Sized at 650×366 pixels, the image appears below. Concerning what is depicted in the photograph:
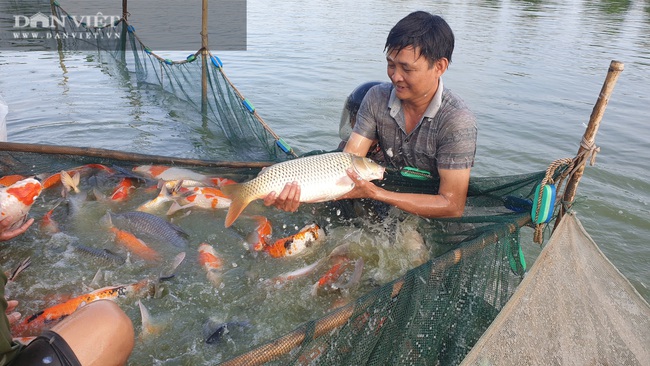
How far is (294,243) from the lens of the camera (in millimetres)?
3885

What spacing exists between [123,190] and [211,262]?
156cm

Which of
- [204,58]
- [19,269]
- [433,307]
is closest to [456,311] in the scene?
[433,307]

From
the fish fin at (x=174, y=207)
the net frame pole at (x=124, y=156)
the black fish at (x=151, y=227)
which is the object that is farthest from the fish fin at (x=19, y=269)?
the net frame pole at (x=124, y=156)

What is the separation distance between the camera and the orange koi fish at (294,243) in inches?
153

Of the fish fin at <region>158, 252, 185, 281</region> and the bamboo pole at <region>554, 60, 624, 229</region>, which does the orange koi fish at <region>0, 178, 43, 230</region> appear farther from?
the bamboo pole at <region>554, 60, 624, 229</region>

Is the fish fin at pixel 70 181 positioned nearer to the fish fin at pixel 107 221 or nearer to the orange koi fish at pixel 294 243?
the fish fin at pixel 107 221

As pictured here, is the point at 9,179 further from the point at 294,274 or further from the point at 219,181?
the point at 294,274

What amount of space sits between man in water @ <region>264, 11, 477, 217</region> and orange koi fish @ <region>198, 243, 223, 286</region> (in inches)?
28.4

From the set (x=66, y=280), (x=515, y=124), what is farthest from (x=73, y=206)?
(x=515, y=124)

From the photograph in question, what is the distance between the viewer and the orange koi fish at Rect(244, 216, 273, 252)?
13.1ft

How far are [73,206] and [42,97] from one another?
6477mm

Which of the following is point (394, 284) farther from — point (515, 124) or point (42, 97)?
point (42, 97)

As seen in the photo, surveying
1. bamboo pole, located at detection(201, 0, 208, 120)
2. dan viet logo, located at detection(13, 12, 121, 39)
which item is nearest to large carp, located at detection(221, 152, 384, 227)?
bamboo pole, located at detection(201, 0, 208, 120)

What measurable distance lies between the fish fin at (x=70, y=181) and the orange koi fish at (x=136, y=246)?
95 cm
